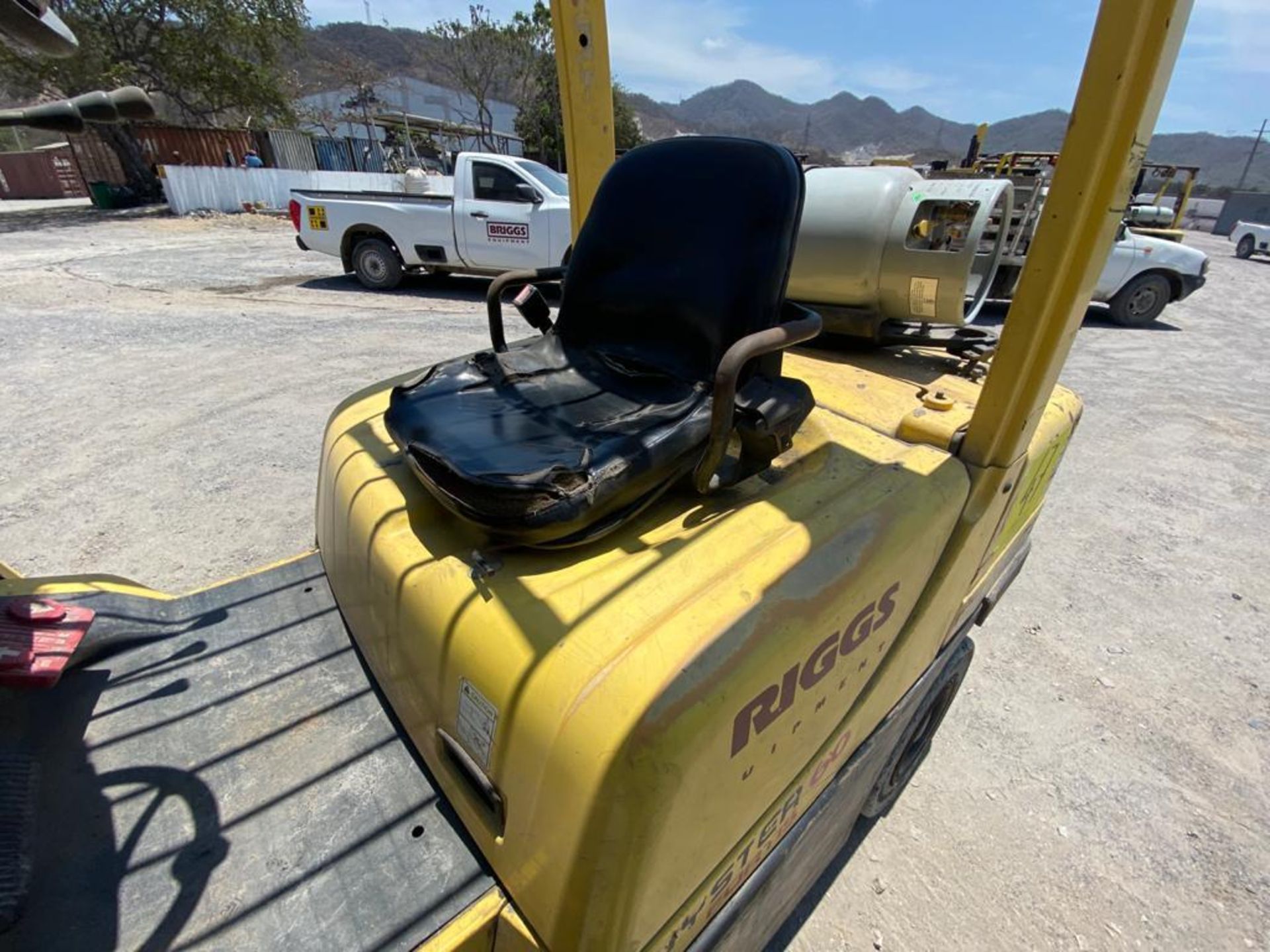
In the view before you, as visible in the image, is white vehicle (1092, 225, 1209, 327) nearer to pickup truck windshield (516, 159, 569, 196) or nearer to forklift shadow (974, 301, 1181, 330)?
forklift shadow (974, 301, 1181, 330)

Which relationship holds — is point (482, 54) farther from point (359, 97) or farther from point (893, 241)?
point (893, 241)

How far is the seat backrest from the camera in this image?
164 cm

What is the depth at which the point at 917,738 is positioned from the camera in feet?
6.87

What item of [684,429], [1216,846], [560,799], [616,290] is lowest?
[1216,846]

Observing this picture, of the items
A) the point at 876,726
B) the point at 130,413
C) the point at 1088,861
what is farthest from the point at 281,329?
the point at 1088,861

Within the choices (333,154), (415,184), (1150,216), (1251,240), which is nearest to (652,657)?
(415,184)

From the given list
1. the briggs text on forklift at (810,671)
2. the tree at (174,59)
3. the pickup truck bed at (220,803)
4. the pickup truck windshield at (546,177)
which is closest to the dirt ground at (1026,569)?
the briggs text on forklift at (810,671)

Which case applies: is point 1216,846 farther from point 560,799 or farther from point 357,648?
point 357,648

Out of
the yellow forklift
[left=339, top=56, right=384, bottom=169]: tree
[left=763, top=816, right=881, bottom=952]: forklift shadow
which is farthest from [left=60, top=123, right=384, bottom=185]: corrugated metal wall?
[left=763, top=816, right=881, bottom=952]: forklift shadow

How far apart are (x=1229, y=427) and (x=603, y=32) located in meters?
6.27

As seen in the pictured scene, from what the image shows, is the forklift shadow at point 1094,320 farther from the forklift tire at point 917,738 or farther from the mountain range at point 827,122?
the mountain range at point 827,122

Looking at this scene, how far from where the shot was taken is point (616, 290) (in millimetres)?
1953

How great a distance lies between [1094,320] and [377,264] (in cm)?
1047

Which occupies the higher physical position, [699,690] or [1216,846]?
[699,690]
